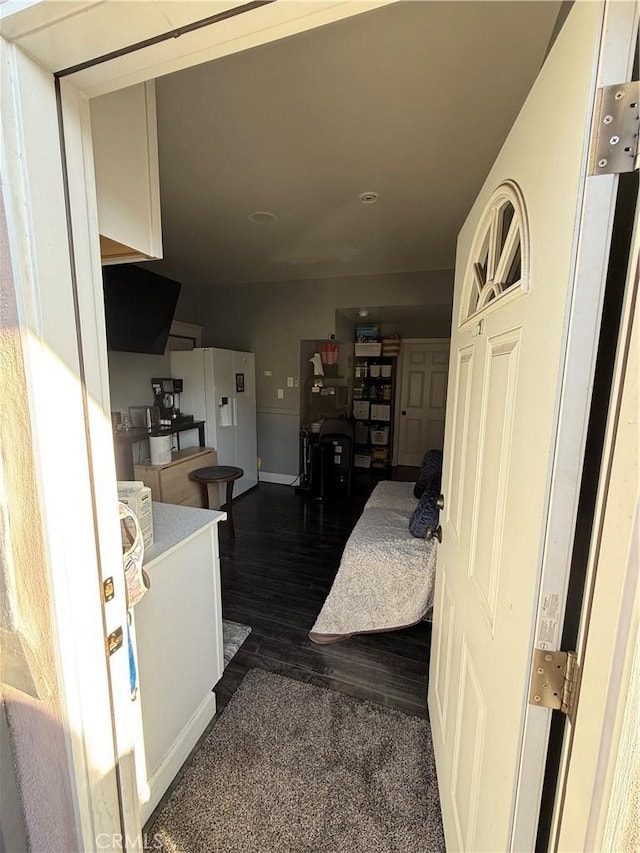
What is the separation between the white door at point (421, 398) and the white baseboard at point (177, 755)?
4898 millimetres

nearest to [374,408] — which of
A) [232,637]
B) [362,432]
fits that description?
[362,432]

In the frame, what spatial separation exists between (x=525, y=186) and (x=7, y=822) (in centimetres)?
189

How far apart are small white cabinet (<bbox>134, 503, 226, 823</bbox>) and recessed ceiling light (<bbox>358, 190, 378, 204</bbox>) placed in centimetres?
211

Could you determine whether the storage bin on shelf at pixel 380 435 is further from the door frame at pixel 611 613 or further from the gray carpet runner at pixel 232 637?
the door frame at pixel 611 613

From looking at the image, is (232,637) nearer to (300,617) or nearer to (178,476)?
(300,617)

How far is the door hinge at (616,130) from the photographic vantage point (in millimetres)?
477

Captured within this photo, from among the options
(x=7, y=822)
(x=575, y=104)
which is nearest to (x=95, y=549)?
(x=7, y=822)

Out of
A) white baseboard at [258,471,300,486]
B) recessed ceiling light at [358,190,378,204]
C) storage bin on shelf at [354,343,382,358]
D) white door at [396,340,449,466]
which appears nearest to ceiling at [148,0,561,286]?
recessed ceiling light at [358,190,378,204]

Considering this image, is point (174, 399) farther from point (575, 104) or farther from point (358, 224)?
point (575, 104)

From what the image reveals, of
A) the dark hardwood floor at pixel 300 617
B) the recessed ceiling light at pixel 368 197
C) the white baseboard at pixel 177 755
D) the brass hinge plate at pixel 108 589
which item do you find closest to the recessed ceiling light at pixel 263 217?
the recessed ceiling light at pixel 368 197

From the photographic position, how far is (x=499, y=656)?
75cm

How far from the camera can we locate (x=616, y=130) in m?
0.48

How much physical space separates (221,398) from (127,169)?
10.7ft

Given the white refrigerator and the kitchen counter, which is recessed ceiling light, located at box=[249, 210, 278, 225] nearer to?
the white refrigerator
